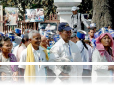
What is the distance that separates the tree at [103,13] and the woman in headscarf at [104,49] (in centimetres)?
509

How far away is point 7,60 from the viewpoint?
450cm

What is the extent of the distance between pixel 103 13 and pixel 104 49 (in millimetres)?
5623

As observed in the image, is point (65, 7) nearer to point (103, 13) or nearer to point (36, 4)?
point (103, 13)

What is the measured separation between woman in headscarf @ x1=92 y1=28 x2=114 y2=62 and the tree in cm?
509

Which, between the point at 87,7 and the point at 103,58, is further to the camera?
the point at 87,7

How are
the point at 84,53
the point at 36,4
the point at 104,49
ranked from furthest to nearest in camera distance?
the point at 36,4
the point at 84,53
the point at 104,49

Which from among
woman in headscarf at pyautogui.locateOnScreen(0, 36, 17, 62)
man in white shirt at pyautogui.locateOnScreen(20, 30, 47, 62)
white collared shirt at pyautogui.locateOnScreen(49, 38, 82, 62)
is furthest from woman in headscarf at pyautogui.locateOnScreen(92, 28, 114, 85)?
woman in headscarf at pyautogui.locateOnScreen(0, 36, 17, 62)

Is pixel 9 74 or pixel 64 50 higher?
pixel 64 50

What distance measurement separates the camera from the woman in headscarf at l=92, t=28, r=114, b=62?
456 cm

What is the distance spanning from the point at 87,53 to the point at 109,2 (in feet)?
16.6

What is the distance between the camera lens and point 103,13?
1009 cm

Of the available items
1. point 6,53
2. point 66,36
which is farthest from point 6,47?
point 66,36

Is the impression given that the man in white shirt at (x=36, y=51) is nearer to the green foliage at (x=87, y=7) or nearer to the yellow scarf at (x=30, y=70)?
the yellow scarf at (x=30, y=70)

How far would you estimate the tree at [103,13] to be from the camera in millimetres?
9969
